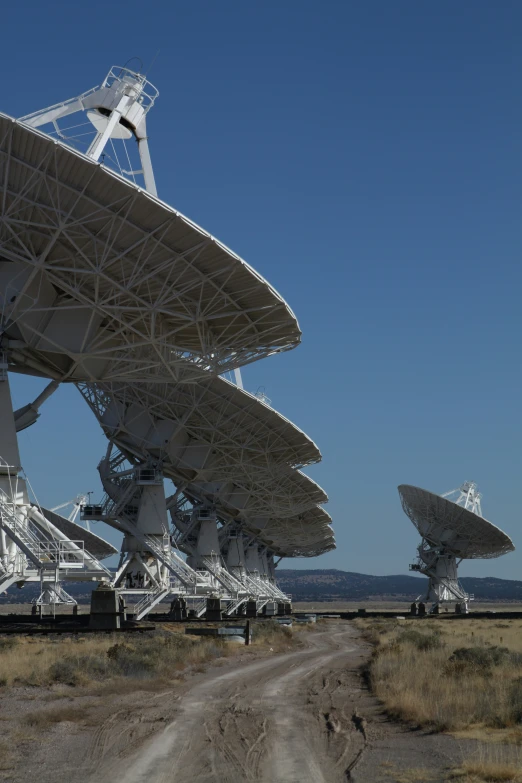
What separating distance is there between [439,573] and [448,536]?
6.47 metres

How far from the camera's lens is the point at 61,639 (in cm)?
2822

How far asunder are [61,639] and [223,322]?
11370mm

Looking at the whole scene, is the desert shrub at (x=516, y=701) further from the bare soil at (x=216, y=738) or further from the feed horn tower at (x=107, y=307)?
the feed horn tower at (x=107, y=307)

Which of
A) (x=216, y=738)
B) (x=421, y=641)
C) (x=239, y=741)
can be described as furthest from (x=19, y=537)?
(x=239, y=741)

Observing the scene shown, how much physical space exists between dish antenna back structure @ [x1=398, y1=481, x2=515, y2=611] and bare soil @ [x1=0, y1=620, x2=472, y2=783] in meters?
54.2

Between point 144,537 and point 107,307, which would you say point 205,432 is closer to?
point 144,537

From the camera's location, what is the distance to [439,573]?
273ft

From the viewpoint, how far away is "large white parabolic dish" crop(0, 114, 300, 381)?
947 inches

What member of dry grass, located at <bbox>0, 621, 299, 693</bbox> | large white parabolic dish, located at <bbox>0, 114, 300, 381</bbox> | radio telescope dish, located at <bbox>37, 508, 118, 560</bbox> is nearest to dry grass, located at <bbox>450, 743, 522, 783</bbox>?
dry grass, located at <bbox>0, 621, 299, 693</bbox>

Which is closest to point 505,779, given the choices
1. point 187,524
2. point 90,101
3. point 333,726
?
point 333,726

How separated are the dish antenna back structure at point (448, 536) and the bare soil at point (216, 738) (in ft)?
178

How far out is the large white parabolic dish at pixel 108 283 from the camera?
78.9 feet

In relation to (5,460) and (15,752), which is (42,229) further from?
(15,752)

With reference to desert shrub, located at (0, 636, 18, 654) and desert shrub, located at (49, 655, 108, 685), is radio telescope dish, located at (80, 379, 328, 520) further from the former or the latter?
desert shrub, located at (49, 655, 108, 685)
